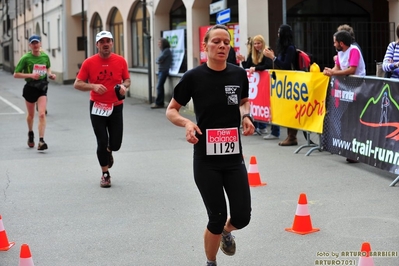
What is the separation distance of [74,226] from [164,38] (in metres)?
14.6

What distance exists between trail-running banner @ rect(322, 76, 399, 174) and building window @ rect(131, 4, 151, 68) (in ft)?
46.1

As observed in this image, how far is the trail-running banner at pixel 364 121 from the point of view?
→ 956cm

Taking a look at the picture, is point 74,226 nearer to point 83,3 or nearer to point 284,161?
point 284,161

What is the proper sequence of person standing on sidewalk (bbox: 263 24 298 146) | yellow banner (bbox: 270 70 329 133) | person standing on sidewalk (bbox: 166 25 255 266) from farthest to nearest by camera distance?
1. person standing on sidewalk (bbox: 263 24 298 146)
2. yellow banner (bbox: 270 70 329 133)
3. person standing on sidewalk (bbox: 166 25 255 266)

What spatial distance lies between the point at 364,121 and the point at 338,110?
0.86m

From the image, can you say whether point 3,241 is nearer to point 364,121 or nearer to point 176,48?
point 364,121

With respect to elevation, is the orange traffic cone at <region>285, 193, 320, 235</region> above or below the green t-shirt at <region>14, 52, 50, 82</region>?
below

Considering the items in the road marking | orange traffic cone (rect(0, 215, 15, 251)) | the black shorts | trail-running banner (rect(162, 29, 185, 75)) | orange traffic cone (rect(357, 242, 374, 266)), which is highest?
trail-running banner (rect(162, 29, 185, 75))

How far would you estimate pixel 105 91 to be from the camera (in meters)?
9.45

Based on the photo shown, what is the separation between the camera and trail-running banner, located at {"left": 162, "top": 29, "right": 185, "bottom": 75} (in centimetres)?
2127

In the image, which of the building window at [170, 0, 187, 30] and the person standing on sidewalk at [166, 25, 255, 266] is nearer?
the person standing on sidewalk at [166, 25, 255, 266]

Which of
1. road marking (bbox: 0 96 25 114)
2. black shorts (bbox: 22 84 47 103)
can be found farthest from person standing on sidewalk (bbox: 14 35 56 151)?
road marking (bbox: 0 96 25 114)

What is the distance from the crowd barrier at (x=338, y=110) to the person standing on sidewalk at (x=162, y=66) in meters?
7.15

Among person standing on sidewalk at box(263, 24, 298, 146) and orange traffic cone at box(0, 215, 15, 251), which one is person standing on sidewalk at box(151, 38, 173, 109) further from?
orange traffic cone at box(0, 215, 15, 251)
